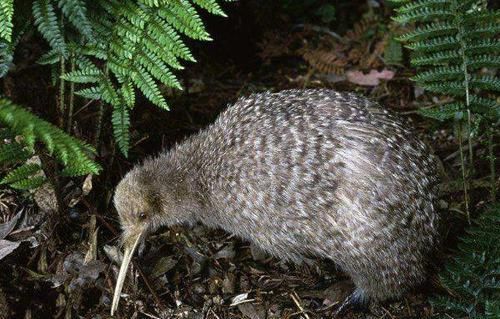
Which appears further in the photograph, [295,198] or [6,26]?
[295,198]

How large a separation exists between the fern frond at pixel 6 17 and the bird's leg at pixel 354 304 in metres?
2.74

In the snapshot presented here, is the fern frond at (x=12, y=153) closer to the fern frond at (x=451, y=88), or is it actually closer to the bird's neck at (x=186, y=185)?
the bird's neck at (x=186, y=185)

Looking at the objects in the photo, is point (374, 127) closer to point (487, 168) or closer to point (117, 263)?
point (487, 168)

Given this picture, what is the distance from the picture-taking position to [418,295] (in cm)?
438

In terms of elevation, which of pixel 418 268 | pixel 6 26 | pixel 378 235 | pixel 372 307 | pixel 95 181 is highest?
pixel 6 26

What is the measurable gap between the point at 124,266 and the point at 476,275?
7.31 feet

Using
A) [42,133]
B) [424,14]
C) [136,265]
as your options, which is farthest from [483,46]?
[42,133]

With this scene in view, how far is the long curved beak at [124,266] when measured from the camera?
406 cm

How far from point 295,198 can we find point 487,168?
197 centimetres

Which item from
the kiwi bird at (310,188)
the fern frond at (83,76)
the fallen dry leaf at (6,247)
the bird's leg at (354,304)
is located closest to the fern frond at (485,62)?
the kiwi bird at (310,188)

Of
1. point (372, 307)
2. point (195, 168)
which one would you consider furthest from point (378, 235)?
point (195, 168)

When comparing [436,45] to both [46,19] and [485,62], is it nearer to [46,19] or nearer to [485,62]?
[485,62]

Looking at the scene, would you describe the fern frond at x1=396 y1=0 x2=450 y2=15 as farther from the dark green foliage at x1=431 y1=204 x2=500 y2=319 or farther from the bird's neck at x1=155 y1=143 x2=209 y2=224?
the bird's neck at x1=155 y1=143 x2=209 y2=224

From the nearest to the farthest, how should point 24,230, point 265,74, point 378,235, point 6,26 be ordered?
point 6,26
point 378,235
point 24,230
point 265,74
